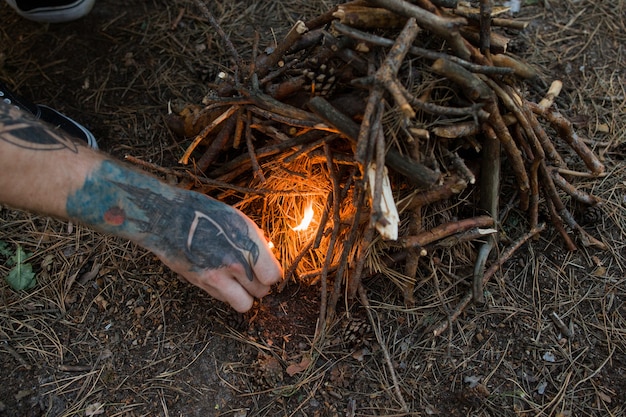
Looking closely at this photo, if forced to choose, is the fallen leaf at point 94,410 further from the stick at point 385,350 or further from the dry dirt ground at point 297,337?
the stick at point 385,350

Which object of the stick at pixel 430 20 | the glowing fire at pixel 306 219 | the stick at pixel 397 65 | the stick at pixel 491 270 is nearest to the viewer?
the stick at pixel 397 65

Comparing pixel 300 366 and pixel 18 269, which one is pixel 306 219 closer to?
pixel 300 366

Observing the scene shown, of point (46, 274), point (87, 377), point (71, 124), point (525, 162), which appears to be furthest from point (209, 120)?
point (525, 162)

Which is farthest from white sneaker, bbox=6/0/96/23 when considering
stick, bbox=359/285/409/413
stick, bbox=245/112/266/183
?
stick, bbox=359/285/409/413

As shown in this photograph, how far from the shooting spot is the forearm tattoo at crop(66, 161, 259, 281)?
6.68 ft

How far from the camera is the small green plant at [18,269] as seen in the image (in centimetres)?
247

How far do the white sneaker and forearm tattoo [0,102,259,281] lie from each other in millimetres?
1199

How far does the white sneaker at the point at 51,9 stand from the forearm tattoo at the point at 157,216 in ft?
4.64

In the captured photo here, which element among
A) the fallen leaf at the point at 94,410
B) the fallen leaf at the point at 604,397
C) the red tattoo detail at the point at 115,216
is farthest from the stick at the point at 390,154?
the fallen leaf at the point at 94,410

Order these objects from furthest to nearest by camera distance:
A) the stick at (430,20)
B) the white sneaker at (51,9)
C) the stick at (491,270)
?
the white sneaker at (51,9), the stick at (491,270), the stick at (430,20)

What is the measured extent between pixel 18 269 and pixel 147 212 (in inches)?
36.7

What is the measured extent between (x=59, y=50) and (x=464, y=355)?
2821mm

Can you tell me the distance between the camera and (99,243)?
2.55 m

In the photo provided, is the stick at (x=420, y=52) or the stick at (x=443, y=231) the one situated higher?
the stick at (x=420, y=52)
